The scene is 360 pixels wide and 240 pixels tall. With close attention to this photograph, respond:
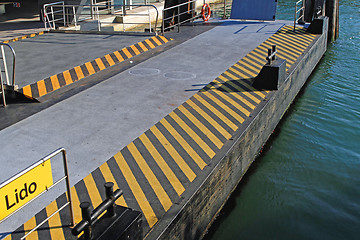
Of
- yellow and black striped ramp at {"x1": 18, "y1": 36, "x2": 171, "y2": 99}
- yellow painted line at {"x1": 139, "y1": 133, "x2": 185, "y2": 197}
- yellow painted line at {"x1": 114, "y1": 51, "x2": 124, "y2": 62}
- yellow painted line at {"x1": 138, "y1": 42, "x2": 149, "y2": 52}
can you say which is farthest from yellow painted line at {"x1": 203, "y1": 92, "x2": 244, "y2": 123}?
yellow painted line at {"x1": 138, "y1": 42, "x2": 149, "y2": 52}

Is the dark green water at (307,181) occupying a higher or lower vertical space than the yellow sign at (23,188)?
lower

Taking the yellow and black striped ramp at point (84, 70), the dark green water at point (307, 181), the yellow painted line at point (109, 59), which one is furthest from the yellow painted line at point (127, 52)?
the dark green water at point (307, 181)

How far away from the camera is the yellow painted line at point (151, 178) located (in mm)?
6715

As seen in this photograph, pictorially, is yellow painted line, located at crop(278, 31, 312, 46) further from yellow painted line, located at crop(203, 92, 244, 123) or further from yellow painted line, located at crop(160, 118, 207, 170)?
yellow painted line, located at crop(160, 118, 207, 170)

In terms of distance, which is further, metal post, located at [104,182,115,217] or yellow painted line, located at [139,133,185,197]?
yellow painted line, located at [139,133,185,197]

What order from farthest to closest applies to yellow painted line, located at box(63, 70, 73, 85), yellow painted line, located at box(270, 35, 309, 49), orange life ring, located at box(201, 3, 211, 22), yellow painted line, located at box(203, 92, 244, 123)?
orange life ring, located at box(201, 3, 211, 22)
yellow painted line, located at box(270, 35, 309, 49)
yellow painted line, located at box(63, 70, 73, 85)
yellow painted line, located at box(203, 92, 244, 123)

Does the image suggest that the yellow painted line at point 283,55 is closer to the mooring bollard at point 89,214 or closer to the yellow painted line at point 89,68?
the yellow painted line at point 89,68

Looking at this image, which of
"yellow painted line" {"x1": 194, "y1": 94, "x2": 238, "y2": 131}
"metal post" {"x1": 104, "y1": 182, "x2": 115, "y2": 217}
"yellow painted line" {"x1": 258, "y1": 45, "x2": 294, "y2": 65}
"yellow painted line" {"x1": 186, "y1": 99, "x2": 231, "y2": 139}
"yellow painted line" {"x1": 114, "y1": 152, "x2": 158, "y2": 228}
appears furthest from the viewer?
"yellow painted line" {"x1": 258, "y1": 45, "x2": 294, "y2": 65}

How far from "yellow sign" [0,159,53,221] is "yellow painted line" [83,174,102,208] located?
1644mm

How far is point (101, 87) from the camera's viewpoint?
11.6 m

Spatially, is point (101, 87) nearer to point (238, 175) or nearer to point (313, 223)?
point (238, 175)

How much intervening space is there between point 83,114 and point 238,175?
13.9ft

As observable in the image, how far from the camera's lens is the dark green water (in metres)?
8.48

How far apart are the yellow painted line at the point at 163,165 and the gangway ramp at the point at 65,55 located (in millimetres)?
4118
